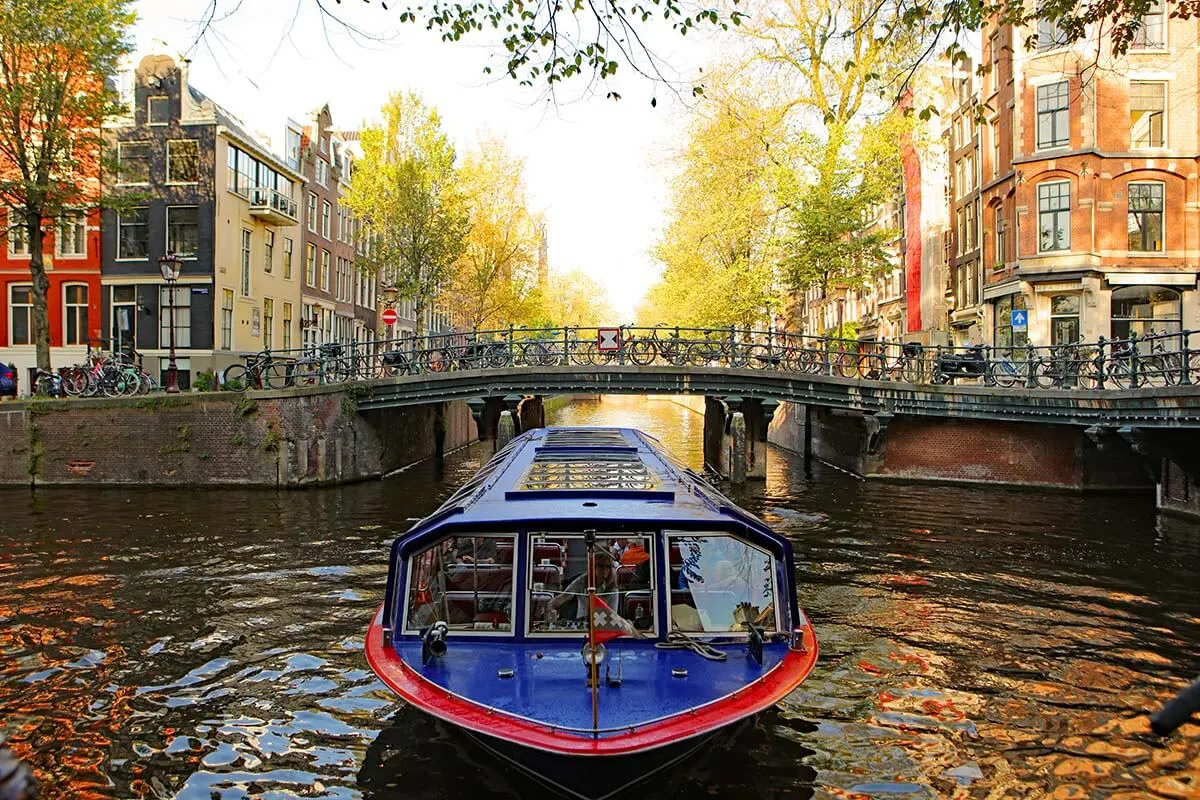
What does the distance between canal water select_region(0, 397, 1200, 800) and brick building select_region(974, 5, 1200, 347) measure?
1241 cm

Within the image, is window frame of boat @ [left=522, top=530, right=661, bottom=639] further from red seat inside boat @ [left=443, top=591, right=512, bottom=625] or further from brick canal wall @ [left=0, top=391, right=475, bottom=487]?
brick canal wall @ [left=0, top=391, right=475, bottom=487]

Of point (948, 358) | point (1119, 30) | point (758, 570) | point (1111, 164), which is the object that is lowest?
point (758, 570)

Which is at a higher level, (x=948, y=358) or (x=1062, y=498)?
(x=948, y=358)

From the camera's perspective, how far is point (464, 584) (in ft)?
22.9

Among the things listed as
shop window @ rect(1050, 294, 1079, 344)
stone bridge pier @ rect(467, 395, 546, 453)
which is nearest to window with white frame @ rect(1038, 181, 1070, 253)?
shop window @ rect(1050, 294, 1079, 344)

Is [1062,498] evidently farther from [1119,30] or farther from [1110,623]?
[1119,30]

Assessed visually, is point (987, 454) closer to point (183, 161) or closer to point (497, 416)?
point (497, 416)

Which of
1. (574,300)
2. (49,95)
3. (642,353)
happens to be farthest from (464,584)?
(574,300)

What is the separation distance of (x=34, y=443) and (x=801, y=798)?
71.7 feet

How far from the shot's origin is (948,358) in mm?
23031

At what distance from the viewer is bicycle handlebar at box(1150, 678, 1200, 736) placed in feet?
5.86

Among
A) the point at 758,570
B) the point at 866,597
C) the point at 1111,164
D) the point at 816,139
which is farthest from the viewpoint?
the point at 816,139

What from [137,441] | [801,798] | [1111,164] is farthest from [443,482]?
[1111,164]

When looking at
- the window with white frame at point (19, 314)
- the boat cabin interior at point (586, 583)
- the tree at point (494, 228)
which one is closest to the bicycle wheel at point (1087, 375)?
the boat cabin interior at point (586, 583)
